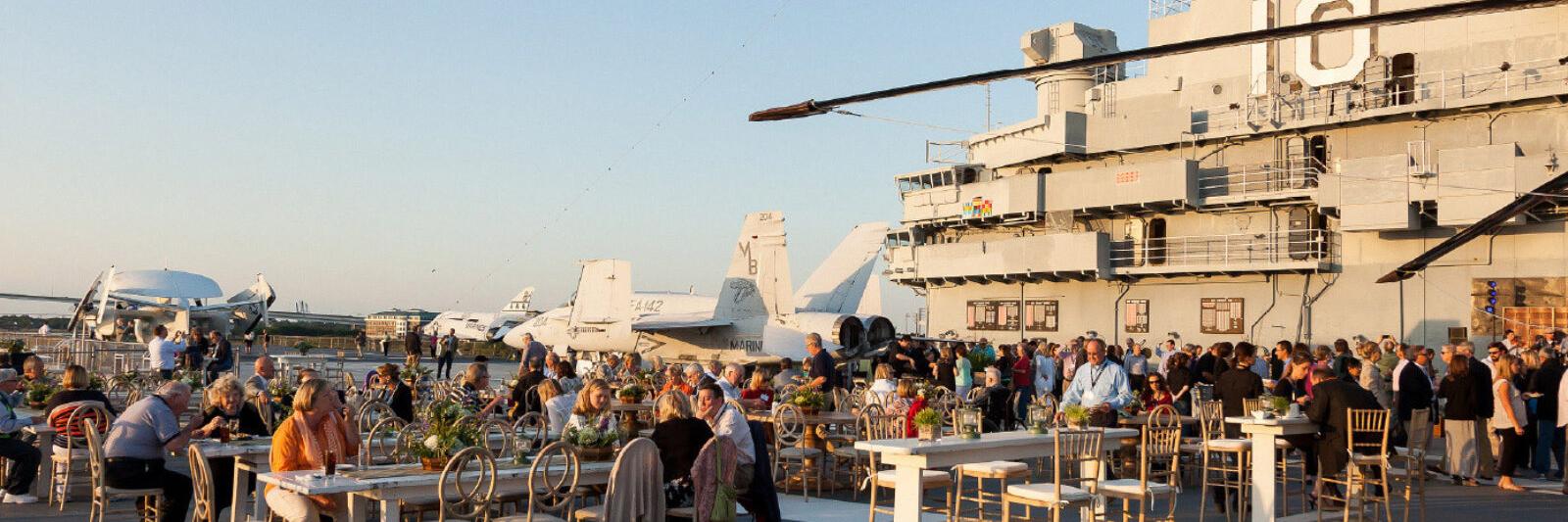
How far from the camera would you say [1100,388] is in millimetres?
11750

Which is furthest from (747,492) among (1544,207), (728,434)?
(1544,207)

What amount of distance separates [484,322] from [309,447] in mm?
54726

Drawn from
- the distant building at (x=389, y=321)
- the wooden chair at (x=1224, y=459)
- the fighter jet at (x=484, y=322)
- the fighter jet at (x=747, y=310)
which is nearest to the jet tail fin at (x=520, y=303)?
the fighter jet at (x=484, y=322)

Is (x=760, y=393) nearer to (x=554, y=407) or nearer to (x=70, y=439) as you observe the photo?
(x=554, y=407)

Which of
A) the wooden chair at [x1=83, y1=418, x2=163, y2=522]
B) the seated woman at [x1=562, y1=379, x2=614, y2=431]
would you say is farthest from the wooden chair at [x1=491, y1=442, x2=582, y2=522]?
the wooden chair at [x1=83, y1=418, x2=163, y2=522]

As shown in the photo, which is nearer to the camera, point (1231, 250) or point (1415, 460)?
point (1415, 460)

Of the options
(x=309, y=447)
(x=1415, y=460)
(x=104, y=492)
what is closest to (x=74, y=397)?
(x=104, y=492)

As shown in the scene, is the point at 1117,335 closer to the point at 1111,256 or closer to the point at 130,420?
the point at 1111,256

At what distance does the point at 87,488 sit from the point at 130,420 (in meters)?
3.82

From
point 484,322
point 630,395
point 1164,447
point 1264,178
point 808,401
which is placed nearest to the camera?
point 1164,447

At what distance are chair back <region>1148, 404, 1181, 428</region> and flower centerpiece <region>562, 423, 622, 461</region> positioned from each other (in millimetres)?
5160

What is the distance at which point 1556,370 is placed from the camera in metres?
13.4

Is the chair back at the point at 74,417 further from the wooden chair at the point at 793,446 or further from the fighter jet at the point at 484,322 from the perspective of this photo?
the fighter jet at the point at 484,322

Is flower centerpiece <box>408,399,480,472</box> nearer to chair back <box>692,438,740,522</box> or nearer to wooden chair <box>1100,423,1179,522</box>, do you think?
chair back <box>692,438,740,522</box>
